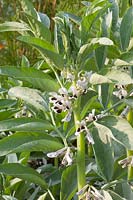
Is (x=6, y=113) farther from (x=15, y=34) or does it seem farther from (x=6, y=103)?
(x=15, y=34)

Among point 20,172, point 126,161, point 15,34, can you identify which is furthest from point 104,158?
point 15,34

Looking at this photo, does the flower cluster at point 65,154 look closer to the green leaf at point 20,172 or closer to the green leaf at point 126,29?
the green leaf at point 20,172

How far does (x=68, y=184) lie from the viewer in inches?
37.7

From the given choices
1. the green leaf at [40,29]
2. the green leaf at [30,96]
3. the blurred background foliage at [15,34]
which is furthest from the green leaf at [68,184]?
the blurred background foliage at [15,34]

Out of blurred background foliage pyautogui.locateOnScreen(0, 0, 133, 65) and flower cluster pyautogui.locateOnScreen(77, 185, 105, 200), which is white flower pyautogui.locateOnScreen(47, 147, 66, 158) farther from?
blurred background foliage pyautogui.locateOnScreen(0, 0, 133, 65)

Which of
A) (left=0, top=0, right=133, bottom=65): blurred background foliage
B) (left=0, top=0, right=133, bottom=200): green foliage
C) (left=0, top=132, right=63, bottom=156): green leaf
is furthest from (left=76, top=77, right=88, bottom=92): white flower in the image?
(left=0, top=0, right=133, bottom=65): blurred background foliage

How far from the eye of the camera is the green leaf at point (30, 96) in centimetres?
95

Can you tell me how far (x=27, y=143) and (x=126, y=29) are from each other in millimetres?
270

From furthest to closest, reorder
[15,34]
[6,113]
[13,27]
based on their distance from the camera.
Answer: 1. [15,34]
2. [6,113]
3. [13,27]

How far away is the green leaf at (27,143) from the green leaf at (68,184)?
0.08 m

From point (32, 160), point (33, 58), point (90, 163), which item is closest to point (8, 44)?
point (33, 58)

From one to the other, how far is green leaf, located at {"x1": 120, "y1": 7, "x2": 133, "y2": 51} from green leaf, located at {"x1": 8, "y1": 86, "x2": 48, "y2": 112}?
174 millimetres

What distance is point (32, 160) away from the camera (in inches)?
48.9

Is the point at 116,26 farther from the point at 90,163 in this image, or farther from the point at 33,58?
the point at 33,58
